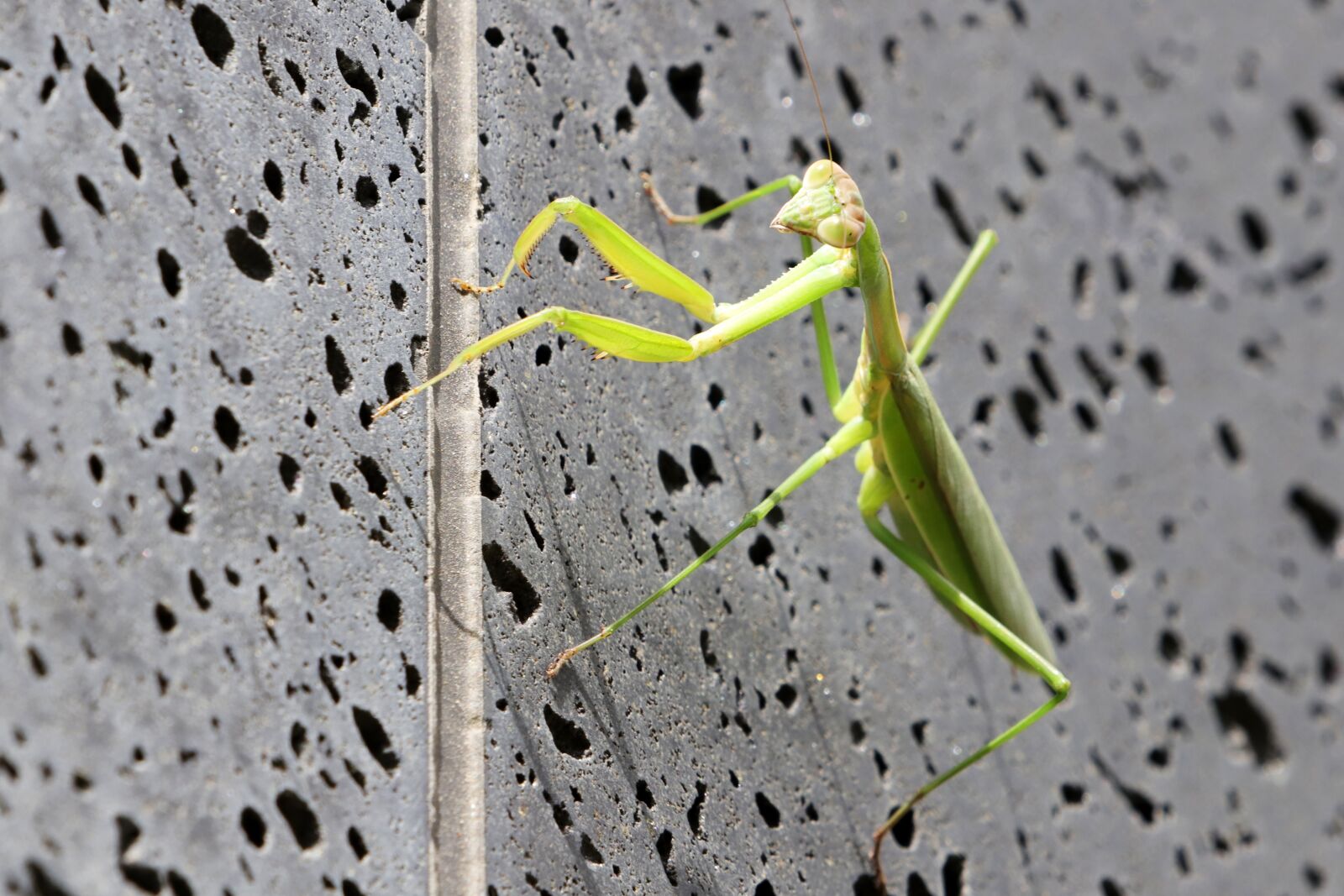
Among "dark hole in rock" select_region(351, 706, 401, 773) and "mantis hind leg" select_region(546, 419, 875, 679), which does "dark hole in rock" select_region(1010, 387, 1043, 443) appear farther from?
"dark hole in rock" select_region(351, 706, 401, 773)

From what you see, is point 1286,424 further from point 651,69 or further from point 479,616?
point 479,616

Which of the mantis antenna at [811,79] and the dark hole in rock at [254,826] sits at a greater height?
the mantis antenna at [811,79]

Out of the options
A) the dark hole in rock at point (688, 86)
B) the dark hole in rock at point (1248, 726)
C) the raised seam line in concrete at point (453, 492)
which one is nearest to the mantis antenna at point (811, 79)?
the dark hole in rock at point (688, 86)

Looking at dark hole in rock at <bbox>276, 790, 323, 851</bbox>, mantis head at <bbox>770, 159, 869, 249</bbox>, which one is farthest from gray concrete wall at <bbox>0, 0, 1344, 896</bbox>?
mantis head at <bbox>770, 159, 869, 249</bbox>

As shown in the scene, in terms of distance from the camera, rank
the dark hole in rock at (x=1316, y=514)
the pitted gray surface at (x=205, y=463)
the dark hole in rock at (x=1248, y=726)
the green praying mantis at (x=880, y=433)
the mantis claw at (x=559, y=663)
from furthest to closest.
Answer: the dark hole in rock at (x=1316, y=514)
the dark hole in rock at (x=1248, y=726)
the green praying mantis at (x=880, y=433)
the mantis claw at (x=559, y=663)
the pitted gray surface at (x=205, y=463)

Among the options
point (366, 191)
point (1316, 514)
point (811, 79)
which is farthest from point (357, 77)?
point (1316, 514)

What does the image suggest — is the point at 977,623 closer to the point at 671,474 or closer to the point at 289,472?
the point at 671,474

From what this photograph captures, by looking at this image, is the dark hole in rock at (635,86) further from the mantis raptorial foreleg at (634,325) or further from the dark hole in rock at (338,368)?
the dark hole in rock at (338,368)

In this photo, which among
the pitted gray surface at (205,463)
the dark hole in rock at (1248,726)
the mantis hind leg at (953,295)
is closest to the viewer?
the pitted gray surface at (205,463)

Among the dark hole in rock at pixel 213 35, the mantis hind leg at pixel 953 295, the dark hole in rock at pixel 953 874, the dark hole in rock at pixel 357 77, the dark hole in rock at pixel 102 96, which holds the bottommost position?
the dark hole in rock at pixel 953 874
